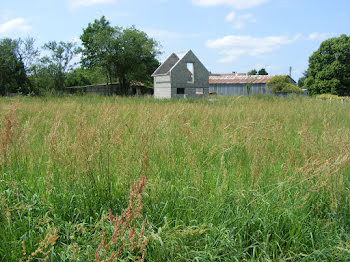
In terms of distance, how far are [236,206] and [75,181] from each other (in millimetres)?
1391

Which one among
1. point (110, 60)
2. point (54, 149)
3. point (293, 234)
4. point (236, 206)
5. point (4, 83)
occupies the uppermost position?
point (110, 60)

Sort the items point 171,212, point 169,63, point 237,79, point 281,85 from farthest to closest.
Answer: point 237,79, point 281,85, point 169,63, point 171,212

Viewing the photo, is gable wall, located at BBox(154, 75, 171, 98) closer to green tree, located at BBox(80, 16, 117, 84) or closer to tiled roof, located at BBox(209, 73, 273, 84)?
green tree, located at BBox(80, 16, 117, 84)

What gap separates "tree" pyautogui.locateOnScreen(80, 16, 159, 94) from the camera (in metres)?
39.1

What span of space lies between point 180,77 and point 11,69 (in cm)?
2325

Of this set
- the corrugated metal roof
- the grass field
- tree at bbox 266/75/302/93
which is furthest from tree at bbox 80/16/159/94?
the grass field

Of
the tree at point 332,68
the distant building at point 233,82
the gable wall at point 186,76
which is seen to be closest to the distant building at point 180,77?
the gable wall at point 186,76

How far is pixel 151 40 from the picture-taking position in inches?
1673

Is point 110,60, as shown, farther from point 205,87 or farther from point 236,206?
point 236,206

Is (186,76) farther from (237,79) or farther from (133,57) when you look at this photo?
(237,79)

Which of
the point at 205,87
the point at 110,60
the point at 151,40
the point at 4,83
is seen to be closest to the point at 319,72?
the point at 205,87

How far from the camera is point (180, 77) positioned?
31.7 meters

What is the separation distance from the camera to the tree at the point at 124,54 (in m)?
39.1

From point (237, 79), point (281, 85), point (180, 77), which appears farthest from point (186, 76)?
point (237, 79)
